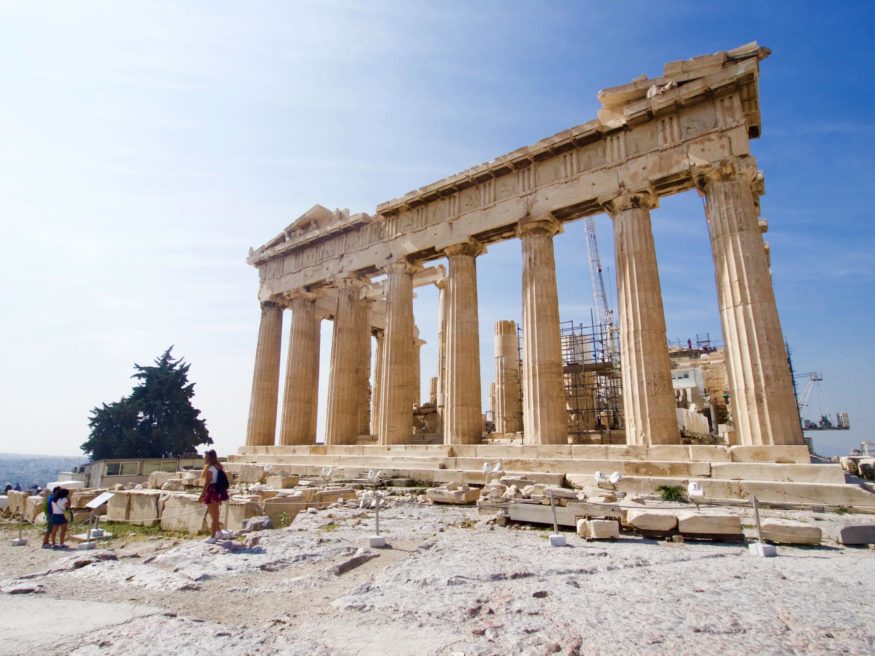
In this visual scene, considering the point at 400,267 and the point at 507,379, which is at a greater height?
the point at 400,267

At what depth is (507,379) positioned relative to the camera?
2334 cm

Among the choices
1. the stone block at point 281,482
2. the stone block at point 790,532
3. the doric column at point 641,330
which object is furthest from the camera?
the stone block at point 281,482

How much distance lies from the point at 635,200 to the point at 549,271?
11.0 feet

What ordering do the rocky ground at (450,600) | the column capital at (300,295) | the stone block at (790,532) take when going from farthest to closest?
the column capital at (300,295) → the stone block at (790,532) → the rocky ground at (450,600)

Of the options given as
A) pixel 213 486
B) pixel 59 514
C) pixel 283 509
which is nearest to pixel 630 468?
pixel 283 509

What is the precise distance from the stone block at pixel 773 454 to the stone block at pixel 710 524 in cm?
525

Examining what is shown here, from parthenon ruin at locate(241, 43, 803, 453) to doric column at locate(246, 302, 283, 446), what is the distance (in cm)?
7

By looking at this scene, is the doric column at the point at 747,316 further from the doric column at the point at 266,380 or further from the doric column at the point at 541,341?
the doric column at the point at 266,380

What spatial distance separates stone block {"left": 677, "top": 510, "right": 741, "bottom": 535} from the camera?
638 cm

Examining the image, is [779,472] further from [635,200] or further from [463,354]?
[463,354]

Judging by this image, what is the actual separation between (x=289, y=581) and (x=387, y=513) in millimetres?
4679

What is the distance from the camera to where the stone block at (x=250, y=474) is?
17047mm

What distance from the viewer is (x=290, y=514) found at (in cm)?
988

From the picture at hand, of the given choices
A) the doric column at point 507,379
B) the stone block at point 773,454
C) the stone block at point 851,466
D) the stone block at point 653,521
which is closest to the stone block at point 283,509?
the stone block at point 653,521
